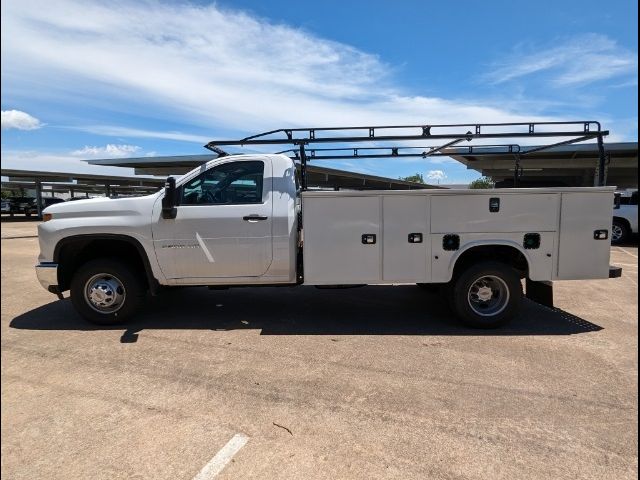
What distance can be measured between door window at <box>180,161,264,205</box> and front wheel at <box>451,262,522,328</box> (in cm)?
265

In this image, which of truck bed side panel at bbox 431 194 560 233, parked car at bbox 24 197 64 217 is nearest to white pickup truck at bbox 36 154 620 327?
truck bed side panel at bbox 431 194 560 233

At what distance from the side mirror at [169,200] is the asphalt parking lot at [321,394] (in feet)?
4.60

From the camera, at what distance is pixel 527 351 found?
4.68m

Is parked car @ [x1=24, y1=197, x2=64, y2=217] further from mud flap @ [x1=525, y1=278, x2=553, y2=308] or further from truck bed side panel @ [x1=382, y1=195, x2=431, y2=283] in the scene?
mud flap @ [x1=525, y1=278, x2=553, y2=308]

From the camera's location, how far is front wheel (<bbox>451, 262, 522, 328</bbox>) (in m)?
5.34

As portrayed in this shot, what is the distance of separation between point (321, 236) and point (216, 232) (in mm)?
1238

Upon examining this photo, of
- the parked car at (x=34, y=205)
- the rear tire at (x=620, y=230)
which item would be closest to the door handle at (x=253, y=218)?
the rear tire at (x=620, y=230)

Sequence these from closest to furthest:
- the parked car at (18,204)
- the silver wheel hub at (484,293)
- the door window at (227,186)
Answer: the door window at (227,186), the silver wheel hub at (484,293), the parked car at (18,204)

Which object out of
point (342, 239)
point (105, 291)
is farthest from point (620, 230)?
point (105, 291)

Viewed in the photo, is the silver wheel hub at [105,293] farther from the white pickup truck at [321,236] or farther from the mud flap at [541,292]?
the mud flap at [541,292]

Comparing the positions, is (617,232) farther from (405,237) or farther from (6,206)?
(6,206)

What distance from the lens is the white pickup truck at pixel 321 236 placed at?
5.24m

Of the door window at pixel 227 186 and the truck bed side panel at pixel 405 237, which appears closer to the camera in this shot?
the truck bed side panel at pixel 405 237

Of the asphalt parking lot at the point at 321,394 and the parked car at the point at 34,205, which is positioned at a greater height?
the parked car at the point at 34,205
